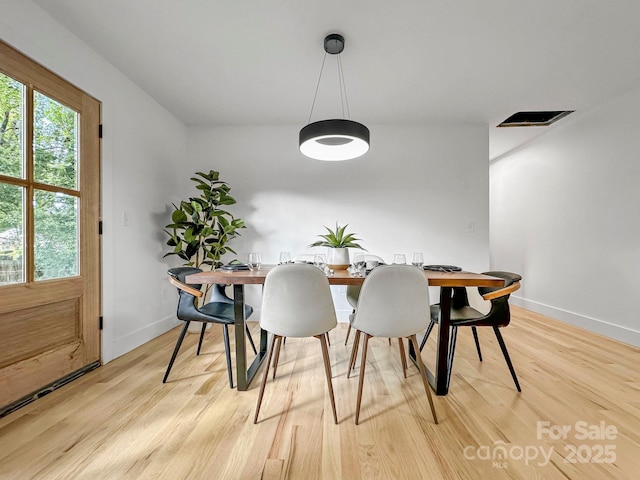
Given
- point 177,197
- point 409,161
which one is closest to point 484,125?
point 409,161

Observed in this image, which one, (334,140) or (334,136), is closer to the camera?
(334,136)

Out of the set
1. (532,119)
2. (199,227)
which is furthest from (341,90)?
(532,119)

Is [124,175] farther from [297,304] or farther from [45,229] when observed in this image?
[297,304]

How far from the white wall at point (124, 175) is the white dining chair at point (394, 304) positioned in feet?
7.08

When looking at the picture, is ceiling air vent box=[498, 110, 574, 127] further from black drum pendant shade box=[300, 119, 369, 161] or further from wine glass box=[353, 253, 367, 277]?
wine glass box=[353, 253, 367, 277]

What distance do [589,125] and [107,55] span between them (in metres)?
4.88

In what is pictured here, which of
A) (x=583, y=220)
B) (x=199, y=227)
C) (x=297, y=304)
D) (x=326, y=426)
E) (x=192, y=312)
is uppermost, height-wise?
(x=583, y=220)

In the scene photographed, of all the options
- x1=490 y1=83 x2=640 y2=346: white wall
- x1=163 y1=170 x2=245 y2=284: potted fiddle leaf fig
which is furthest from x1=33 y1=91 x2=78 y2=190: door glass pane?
x1=490 y1=83 x2=640 y2=346: white wall

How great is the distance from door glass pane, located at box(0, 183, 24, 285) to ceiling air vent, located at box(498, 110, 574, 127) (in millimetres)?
4760

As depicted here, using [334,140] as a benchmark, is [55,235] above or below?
below

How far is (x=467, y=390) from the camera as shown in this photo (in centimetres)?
200

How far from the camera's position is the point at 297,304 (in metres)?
1.68

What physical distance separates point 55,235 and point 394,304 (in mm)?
2280

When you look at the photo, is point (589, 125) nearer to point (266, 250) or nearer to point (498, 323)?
point (498, 323)
